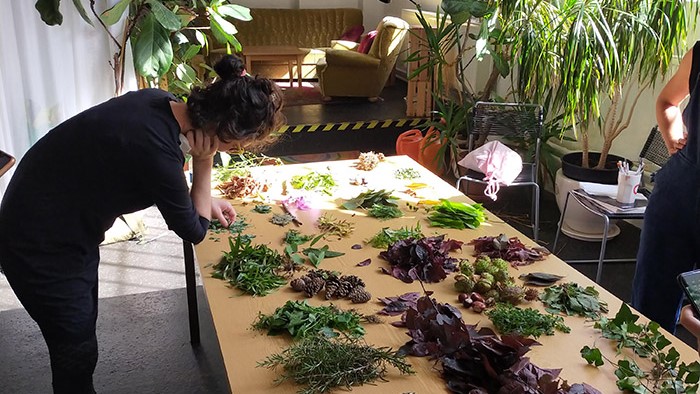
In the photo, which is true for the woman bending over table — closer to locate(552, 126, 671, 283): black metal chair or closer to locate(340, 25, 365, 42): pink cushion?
locate(552, 126, 671, 283): black metal chair

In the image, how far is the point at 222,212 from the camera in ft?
7.04

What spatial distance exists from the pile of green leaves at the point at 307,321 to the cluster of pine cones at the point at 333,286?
0.32 feet

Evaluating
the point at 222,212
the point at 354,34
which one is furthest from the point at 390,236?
the point at 354,34

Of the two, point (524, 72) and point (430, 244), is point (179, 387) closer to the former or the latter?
point (430, 244)

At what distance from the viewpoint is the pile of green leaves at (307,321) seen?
5.29 feet

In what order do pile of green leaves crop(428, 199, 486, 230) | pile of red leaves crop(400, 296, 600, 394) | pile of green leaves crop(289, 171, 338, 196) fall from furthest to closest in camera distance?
pile of green leaves crop(289, 171, 338, 196), pile of green leaves crop(428, 199, 486, 230), pile of red leaves crop(400, 296, 600, 394)

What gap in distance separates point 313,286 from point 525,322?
588 millimetres

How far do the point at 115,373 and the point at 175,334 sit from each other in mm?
357

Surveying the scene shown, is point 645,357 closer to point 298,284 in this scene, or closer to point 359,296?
point 359,296

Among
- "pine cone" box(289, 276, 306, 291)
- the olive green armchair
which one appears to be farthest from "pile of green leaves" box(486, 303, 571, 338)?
the olive green armchair

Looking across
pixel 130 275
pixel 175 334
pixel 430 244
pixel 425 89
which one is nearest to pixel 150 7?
pixel 130 275

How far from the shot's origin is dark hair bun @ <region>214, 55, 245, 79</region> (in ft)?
5.52

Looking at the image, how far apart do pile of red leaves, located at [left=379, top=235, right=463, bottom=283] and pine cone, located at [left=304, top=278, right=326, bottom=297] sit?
9.0 inches

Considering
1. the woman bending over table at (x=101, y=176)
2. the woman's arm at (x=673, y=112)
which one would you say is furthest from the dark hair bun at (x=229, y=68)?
the woman's arm at (x=673, y=112)
